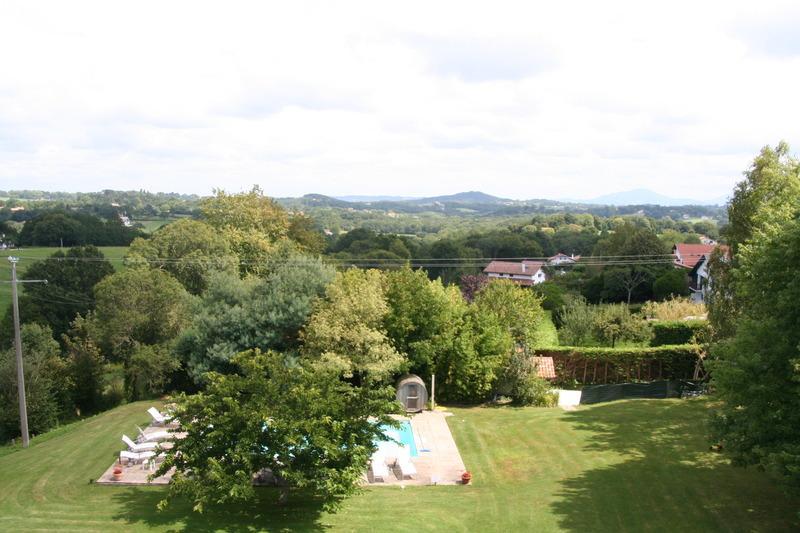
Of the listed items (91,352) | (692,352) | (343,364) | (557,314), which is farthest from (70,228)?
(692,352)

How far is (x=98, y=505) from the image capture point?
13539 mm

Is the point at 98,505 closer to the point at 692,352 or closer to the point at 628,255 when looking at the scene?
the point at 692,352

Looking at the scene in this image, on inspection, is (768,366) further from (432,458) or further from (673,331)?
(673,331)

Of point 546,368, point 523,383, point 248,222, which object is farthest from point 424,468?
point 248,222

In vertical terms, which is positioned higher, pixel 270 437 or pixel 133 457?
pixel 270 437

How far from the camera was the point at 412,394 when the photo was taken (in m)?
22.1

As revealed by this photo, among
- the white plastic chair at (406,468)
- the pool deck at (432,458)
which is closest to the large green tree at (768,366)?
the pool deck at (432,458)

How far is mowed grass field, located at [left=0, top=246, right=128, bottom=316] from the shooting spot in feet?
187

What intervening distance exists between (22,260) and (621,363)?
65156 millimetres

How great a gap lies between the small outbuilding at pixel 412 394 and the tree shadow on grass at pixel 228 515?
8.19 meters

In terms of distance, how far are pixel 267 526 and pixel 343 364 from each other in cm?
861

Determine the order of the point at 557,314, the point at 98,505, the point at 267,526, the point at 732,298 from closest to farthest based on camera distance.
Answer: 1. the point at 267,526
2. the point at 98,505
3. the point at 732,298
4. the point at 557,314

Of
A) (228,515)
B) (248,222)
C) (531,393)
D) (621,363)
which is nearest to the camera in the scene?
(228,515)

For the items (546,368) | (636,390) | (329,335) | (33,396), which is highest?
(329,335)
